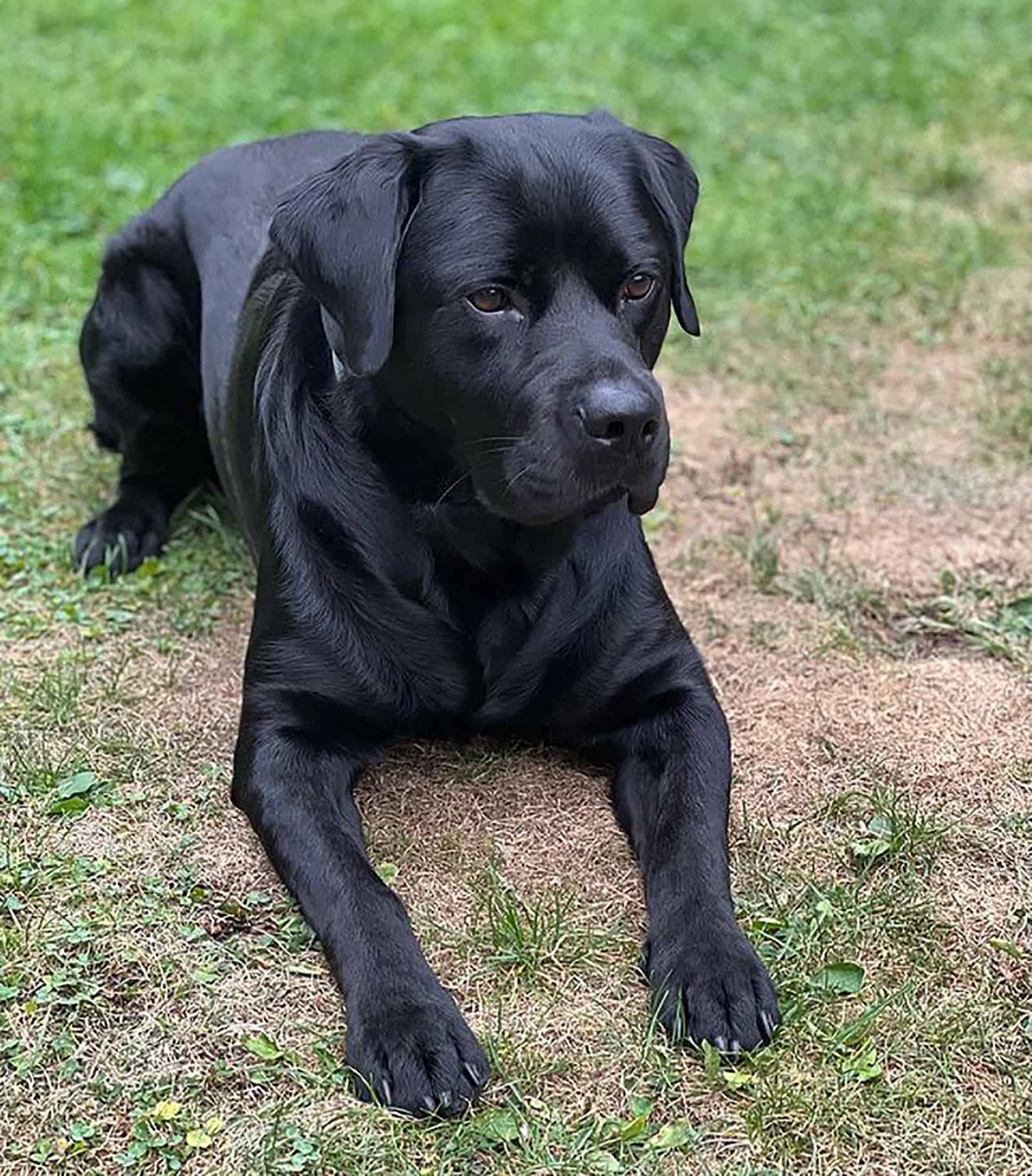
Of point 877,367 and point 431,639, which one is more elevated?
point 431,639

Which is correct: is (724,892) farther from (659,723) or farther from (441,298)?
(441,298)

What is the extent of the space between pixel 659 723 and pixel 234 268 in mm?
1662

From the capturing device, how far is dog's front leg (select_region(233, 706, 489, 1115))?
2580mm

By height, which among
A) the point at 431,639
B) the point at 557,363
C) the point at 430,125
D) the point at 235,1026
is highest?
the point at 430,125

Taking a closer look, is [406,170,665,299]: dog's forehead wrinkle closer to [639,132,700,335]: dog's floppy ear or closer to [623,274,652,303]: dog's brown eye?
[623,274,652,303]: dog's brown eye

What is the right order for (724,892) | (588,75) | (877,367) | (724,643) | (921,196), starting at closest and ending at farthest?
(724,892) < (724,643) < (877,367) < (921,196) < (588,75)

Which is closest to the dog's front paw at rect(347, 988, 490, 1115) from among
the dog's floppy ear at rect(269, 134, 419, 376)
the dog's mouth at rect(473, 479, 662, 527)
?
the dog's mouth at rect(473, 479, 662, 527)

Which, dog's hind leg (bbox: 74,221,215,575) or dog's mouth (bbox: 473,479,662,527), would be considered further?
dog's hind leg (bbox: 74,221,215,575)

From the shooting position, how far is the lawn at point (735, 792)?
8.54ft

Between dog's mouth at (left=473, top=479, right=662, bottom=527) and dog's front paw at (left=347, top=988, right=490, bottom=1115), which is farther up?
dog's mouth at (left=473, top=479, right=662, bottom=527)

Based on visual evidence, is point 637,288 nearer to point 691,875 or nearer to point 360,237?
point 360,237

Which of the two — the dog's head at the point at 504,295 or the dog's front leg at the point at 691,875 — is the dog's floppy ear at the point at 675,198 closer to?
the dog's head at the point at 504,295

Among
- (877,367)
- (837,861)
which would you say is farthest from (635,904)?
(877,367)

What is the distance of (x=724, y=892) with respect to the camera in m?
2.94
